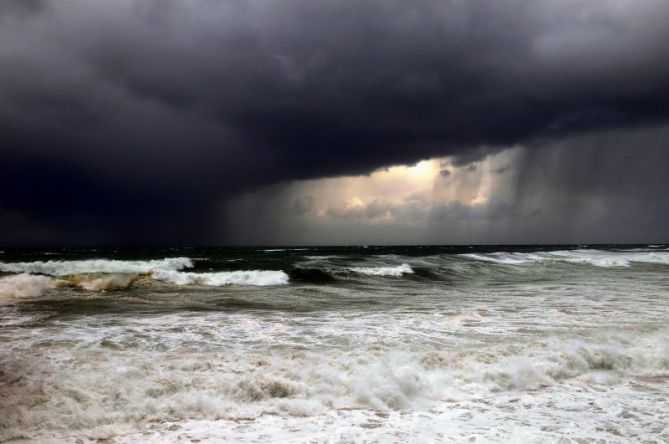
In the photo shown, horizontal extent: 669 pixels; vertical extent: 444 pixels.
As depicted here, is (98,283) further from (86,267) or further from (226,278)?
(86,267)

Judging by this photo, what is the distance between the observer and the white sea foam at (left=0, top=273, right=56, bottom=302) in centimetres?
1575

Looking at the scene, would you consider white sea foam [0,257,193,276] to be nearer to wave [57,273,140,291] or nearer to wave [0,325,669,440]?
wave [57,273,140,291]

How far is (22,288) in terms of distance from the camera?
16.5 meters

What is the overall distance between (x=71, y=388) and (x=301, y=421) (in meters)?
2.95

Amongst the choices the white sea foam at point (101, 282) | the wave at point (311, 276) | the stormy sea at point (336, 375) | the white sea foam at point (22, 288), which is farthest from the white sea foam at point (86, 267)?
the stormy sea at point (336, 375)

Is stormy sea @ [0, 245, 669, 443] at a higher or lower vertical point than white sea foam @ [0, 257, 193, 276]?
higher

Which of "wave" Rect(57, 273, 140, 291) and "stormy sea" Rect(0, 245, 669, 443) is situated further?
"wave" Rect(57, 273, 140, 291)

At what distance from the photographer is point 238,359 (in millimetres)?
6852

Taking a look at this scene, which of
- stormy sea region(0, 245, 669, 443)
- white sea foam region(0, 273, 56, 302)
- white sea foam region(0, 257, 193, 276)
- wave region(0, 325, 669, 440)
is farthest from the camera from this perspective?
white sea foam region(0, 257, 193, 276)

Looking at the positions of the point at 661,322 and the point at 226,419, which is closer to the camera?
the point at 226,419

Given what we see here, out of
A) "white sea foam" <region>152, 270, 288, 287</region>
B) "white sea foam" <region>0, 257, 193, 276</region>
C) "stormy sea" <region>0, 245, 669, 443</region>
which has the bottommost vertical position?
"white sea foam" <region>0, 257, 193, 276</region>

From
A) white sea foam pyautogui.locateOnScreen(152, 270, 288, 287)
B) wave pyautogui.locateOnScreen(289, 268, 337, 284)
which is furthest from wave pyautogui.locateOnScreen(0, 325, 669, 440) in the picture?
wave pyautogui.locateOnScreen(289, 268, 337, 284)

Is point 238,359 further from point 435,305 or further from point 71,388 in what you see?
point 435,305

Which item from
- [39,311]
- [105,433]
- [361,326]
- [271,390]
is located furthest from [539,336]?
[39,311]
